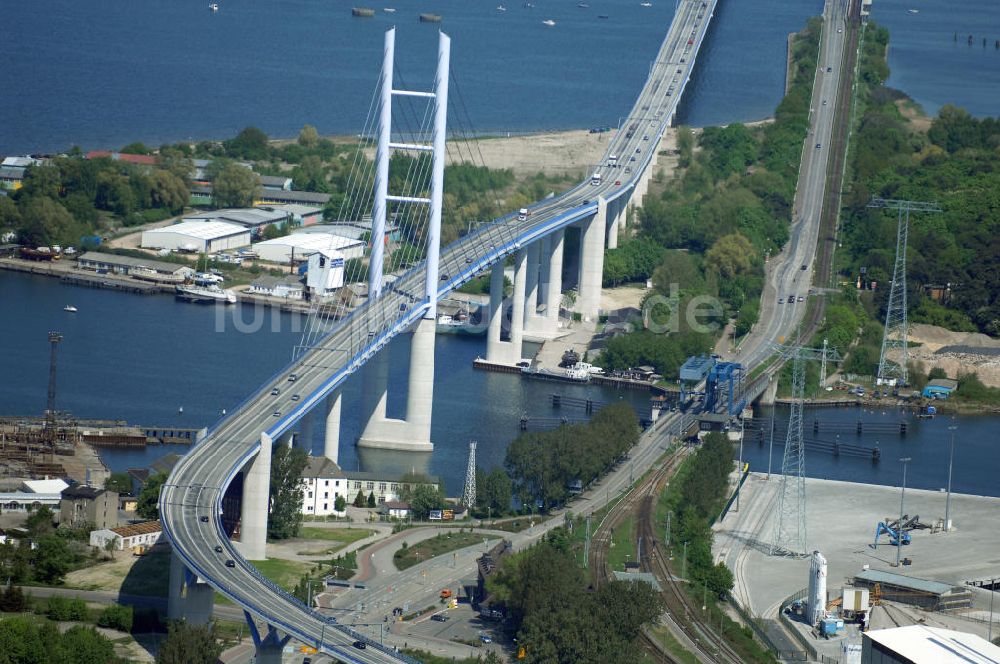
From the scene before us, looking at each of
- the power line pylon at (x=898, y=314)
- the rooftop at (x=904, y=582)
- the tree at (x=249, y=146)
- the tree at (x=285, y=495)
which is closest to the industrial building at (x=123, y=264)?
the tree at (x=249, y=146)

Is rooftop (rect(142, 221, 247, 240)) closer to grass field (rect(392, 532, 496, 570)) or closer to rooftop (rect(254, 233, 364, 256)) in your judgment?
rooftop (rect(254, 233, 364, 256))

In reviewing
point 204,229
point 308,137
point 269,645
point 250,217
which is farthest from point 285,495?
point 308,137

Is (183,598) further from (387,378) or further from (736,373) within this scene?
(736,373)

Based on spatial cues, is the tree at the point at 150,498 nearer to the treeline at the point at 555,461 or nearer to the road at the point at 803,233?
the treeline at the point at 555,461

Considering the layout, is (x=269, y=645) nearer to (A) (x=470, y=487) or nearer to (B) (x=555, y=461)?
(A) (x=470, y=487)

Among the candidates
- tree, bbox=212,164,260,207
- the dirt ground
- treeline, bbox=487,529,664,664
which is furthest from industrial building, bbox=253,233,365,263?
treeline, bbox=487,529,664,664

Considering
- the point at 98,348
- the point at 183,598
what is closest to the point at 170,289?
the point at 98,348

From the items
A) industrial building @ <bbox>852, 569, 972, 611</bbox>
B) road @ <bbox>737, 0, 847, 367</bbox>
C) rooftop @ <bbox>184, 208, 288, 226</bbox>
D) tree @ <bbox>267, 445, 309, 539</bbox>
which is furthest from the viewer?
rooftop @ <bbox>184, 208, 288, 226</bbox>
